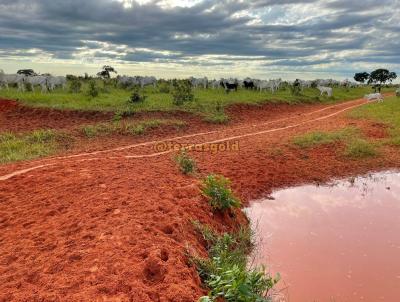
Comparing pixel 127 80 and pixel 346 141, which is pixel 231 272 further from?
pixel 127 80

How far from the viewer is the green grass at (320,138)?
44.8 ft

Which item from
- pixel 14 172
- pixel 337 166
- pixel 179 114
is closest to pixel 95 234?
pixel 14 172

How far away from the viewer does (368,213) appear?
8.60m

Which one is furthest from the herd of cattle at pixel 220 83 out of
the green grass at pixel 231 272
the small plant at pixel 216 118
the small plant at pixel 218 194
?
the green grass at pixel 231 272

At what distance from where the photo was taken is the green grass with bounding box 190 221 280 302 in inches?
165

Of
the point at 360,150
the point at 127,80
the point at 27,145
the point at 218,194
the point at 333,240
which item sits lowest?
the point at 333,240

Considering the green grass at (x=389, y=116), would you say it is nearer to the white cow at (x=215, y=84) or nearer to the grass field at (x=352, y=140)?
the grass field at (x=352, y=140)

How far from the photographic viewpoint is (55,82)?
29250 mm

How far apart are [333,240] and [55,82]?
2600 centimetres

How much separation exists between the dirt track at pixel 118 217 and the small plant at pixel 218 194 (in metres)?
0.17

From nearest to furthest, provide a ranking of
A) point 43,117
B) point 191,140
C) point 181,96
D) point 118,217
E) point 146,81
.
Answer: point 118,217 < point 191,140 < point 43,117 < point 181,96 < point 146,81

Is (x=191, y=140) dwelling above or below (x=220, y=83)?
below

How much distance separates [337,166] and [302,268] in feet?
20.5

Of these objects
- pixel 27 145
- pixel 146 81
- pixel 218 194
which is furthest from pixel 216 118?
pixel 146 81
